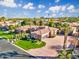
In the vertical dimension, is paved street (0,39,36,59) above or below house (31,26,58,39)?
below

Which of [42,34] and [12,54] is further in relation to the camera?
[42,34]

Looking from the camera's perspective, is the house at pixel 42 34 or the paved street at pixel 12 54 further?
the house at pixel 42 34

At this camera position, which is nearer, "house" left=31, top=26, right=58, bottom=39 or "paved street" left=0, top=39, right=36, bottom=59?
"paved street" left=0, top=39, right=36, bottom=59

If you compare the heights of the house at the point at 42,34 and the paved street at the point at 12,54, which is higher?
the house at the point at 42,34

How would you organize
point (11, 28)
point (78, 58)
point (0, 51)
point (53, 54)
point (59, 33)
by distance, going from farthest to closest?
point (11, 28) < point (59, 33) < point (0, 51) < point (53, 54) < point (78, 58)

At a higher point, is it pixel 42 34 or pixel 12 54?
pixel 42 34

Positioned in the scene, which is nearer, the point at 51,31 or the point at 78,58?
the point at 78,58

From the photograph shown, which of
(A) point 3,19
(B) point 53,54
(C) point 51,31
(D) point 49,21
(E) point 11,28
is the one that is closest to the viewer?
(B) point 53,54

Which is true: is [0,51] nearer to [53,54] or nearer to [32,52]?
[32,52]

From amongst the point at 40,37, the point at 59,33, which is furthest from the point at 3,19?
the point at 40,37

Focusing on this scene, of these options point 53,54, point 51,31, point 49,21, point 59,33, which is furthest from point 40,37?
point 49,21
